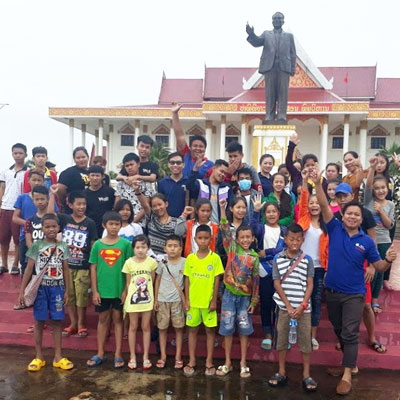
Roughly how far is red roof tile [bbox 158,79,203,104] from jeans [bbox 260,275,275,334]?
841 inches

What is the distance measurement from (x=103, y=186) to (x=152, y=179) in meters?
0.50

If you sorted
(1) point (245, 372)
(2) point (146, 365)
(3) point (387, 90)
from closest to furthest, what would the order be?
(1) point (245, 372) < (2) point (146, 365) < (3) point (387, 90)

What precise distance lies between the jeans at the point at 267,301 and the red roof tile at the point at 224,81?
67.6ft

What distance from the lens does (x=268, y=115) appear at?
9.46 m

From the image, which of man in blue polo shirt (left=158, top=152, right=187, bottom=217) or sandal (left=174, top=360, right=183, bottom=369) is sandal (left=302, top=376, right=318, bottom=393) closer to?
sandal (left=174, top=360, right=183, bottom=369)

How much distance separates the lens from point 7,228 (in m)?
4.95

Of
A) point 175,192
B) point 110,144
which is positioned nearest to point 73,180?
→ point 175,192

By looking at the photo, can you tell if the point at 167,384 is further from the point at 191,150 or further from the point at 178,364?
the point at 191,150

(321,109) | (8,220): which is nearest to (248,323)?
(8,220)

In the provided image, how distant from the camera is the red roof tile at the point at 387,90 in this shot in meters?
22.3

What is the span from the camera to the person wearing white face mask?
12.4 ft

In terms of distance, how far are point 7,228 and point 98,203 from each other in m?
1.55

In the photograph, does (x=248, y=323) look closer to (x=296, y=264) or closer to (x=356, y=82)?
(x=296, y=264)

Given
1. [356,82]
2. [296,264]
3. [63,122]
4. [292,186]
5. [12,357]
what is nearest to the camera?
[296,264]
